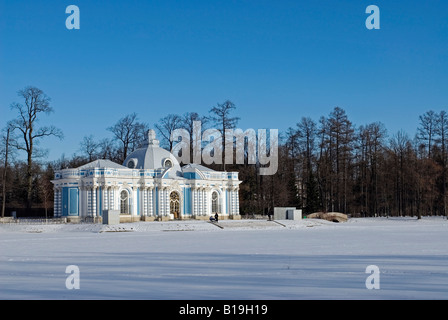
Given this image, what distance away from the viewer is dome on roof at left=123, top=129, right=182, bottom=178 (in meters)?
53.1

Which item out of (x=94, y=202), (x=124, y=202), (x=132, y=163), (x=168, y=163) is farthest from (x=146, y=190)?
(x=94, y=202)

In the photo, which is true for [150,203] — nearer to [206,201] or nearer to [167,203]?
[167,203]

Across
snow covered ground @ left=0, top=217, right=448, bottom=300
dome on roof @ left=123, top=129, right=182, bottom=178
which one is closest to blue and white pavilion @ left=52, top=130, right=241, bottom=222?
dome on roof @ left=123, top=129, right=182, bottom=178

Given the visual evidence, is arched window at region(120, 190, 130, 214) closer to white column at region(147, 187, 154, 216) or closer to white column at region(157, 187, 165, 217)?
white column at region(147, 187, 154, 216)

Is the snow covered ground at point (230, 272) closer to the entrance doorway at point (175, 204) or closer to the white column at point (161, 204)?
the white column at point (161, 204)

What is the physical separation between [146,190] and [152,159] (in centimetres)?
374

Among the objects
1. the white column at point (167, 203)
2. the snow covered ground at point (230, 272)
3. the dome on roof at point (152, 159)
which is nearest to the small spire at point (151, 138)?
the dome on roof at point (152, 159)

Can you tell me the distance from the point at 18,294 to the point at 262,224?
35578 mm

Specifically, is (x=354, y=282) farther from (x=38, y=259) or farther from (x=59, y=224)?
(x=59, y=224)

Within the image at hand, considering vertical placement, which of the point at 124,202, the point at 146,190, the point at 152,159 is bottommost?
the point at 124,202

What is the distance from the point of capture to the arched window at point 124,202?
163 feet

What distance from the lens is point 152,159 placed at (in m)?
53.4
